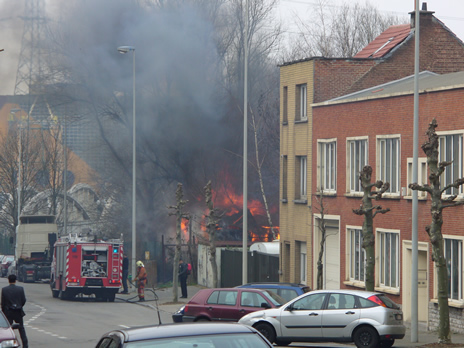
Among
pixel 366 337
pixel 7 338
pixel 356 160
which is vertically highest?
pixel 356 160

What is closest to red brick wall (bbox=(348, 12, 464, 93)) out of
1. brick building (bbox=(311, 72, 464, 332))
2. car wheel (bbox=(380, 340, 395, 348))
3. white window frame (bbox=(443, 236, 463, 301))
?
brick building (bbox=(311, 72, 464, 332))

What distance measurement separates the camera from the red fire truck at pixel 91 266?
3123 centimetres

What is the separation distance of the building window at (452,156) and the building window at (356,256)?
16.3ft

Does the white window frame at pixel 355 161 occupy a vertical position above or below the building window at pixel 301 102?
below

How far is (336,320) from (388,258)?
8.33m

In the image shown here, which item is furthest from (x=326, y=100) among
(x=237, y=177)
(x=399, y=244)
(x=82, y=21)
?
(x=82, y=21)

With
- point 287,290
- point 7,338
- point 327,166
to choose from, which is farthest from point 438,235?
point 327,166

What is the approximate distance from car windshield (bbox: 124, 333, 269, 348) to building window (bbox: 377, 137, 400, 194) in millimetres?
17954

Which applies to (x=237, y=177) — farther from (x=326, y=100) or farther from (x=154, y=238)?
(x=326, y=100)

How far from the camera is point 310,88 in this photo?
29609mm

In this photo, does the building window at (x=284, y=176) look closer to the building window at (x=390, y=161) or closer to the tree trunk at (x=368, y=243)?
Answer: the building window at (x=390, y=161)

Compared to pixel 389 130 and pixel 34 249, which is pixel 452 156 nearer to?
pixel 389 130

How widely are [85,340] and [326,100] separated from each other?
13839 millimetres

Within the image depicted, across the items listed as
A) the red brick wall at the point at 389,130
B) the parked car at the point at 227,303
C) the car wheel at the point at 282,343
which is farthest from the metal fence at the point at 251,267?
the car wheel at the point at 282,343
